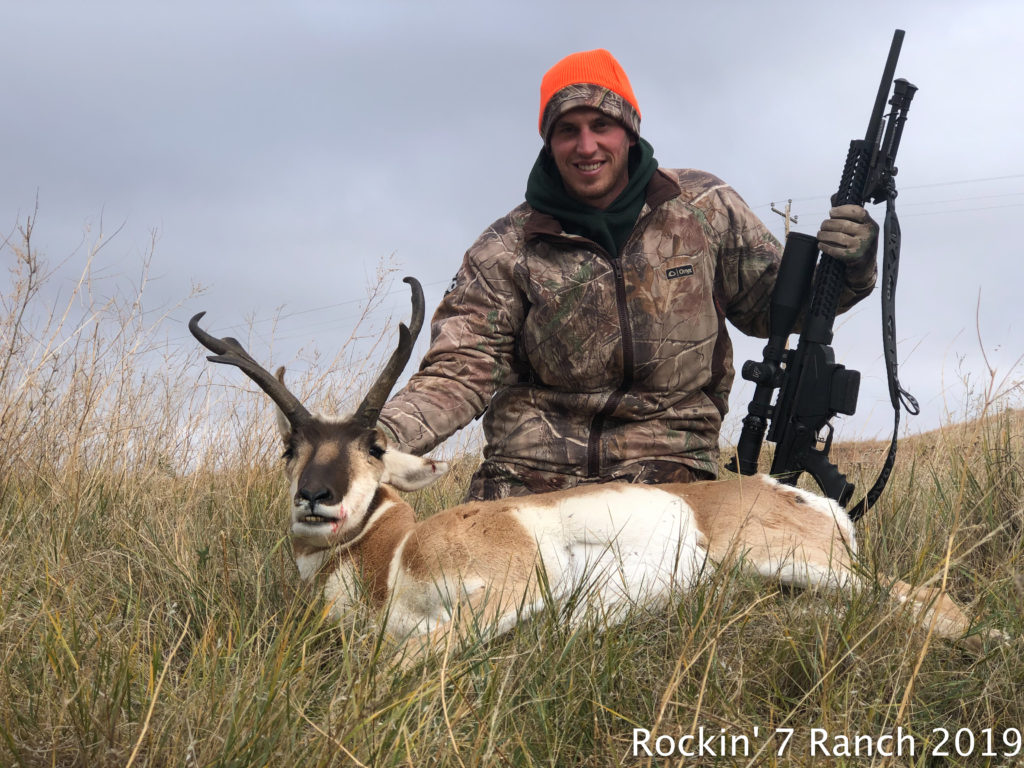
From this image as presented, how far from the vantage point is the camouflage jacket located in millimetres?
4988

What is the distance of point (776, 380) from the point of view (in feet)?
15.4

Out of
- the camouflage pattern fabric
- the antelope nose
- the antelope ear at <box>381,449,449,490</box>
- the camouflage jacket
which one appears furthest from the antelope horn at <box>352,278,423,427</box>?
the camouflage pattern fabric

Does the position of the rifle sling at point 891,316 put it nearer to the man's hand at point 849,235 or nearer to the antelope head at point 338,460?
the man's hand at point 849,235

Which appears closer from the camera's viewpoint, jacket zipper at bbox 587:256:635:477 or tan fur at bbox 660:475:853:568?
tan fur at bbox 660:475:853:568

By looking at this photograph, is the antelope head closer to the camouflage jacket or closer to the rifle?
the camouflage jacket

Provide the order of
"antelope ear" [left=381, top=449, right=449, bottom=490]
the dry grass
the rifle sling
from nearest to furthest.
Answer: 1. the dry grass
2. "antelope ear" [left=381, top=449, right=449, bottom=490]
3. the rifle sling

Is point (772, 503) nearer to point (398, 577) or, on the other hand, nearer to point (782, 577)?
point (782, 577)

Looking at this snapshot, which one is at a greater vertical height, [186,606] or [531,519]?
[531,519]

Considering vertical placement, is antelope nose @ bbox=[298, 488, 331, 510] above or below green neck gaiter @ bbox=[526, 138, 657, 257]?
below

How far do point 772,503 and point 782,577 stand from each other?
1.16 feet

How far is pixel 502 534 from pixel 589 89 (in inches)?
106

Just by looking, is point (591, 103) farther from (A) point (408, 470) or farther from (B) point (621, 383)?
(A) point (408, 470)

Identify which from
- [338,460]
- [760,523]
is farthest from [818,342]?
[338,460]

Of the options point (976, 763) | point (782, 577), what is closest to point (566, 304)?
point (782, 577)
